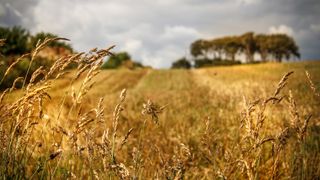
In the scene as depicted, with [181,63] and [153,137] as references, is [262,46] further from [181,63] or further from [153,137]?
[153,137]

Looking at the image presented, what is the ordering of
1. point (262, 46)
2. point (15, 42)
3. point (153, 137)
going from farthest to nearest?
point (262, 46)
point (15, 42)
point (153, 137)

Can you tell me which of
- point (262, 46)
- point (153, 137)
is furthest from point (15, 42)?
point (262, 46)

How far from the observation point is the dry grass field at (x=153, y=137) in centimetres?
242

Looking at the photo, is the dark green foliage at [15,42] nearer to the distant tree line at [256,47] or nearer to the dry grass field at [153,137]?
the dry grass field at [153,137]

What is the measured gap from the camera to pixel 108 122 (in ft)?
27.3

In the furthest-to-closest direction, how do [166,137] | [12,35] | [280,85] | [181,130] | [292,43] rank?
[292,43]
[12,35]
[181,130]
[166,137]
[280,85]

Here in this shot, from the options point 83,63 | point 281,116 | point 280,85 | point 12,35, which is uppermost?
point 12,35

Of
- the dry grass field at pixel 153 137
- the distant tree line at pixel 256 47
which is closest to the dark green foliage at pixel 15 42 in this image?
the dry grass field at pixel 153 137

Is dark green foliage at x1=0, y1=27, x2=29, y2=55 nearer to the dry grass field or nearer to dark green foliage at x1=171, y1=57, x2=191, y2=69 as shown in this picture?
the dry grass field

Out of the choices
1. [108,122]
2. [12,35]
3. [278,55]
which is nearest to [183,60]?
[278,55]

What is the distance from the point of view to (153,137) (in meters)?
6.80

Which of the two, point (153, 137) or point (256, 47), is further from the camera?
point (256, 47)

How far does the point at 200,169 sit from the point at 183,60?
109 meters

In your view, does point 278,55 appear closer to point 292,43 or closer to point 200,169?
point 292,43
